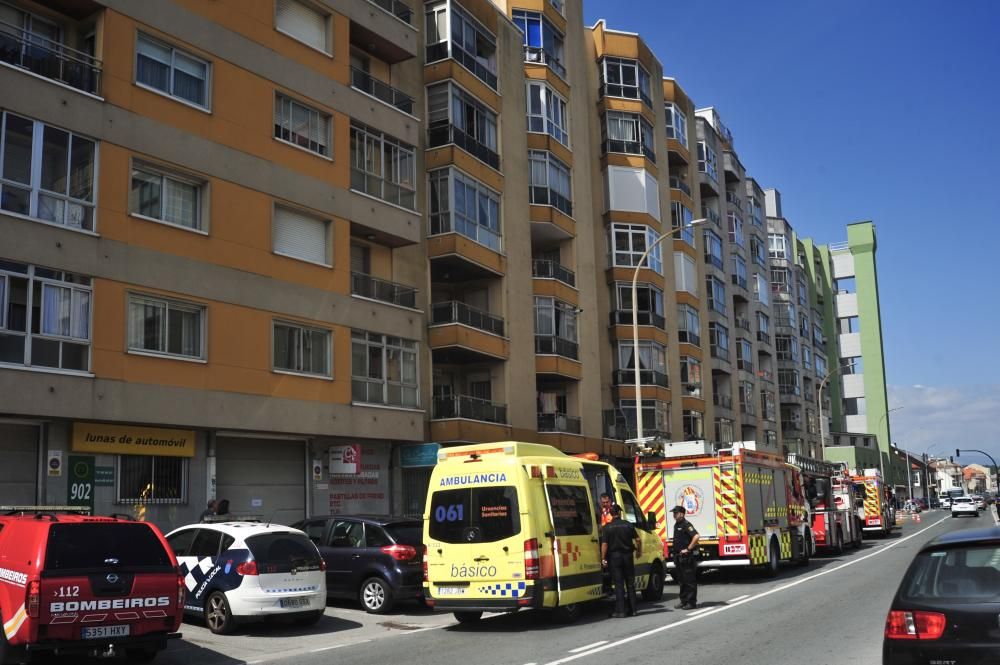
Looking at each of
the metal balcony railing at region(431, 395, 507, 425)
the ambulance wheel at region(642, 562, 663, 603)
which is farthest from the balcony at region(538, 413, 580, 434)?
the ambulance wheel at region(642, 562, 663, 603)

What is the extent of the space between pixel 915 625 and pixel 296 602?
10.1m

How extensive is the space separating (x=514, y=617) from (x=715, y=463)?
24.3 feet

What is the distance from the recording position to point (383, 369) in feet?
87.7

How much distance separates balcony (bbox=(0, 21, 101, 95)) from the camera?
18.6m

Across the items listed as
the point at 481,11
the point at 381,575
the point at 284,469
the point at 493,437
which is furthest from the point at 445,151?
the point at 381,575

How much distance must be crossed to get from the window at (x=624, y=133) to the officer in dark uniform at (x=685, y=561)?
→ 28.8 metres

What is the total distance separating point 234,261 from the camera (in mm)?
22266

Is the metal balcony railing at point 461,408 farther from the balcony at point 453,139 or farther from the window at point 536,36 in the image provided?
the window at point 536,36

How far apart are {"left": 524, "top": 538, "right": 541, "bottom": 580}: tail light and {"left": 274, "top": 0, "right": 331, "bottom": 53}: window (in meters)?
15.7

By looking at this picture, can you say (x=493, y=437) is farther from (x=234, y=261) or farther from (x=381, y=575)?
(x=381, y=575)

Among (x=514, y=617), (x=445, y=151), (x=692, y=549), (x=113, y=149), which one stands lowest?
(x=514, y=617)

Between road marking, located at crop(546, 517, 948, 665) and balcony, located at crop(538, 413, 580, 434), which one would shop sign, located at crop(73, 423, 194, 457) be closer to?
road marking, located at crop(546, 517, 948, 665)

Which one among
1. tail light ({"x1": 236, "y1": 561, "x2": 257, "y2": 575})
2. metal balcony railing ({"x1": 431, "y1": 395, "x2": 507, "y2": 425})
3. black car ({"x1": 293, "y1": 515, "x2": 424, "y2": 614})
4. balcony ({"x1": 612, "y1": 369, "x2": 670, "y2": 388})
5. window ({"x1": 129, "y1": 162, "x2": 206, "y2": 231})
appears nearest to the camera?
tail light ({"x1": 236, "y1": 561, "x2": 257, "y2": 575})

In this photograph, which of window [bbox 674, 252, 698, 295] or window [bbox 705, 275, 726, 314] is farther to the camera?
window [bbox 705, 275, 726, 314]
